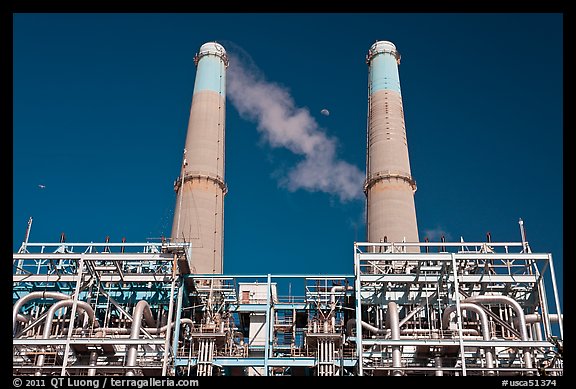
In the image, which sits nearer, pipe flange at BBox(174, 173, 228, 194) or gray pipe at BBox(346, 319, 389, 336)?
gray pipe at BBox(346, 319, 389, 336)

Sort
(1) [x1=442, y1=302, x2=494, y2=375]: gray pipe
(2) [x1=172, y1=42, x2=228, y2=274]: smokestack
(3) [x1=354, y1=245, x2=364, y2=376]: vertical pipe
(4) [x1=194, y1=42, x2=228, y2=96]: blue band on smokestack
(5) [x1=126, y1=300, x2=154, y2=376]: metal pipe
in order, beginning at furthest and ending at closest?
(4) [x1=194, y1=42, x2=228, y2=96]: blue band on smokestack, (2) [x1=172, y1=42, x2=228, y2=274]: smokestack, (5) [x1=126, y1=300, x2=154, y2=376]: metal pipe, (1) [x1=442, y1=302, x2=494, y2=375]: gray pipe, (3) [x1=354, y1=245, x2=364, y2=376]: vertical pipe

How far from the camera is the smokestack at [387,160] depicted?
59.1 m

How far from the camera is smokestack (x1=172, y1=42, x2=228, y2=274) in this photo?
59.7 metres

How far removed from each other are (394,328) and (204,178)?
27.8m

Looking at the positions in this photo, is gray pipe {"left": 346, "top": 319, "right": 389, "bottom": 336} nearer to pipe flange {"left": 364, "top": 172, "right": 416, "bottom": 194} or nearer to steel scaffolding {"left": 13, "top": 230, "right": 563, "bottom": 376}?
steel scaffolding {"left": 13, "top": 230, "right": 563, "bottom": 376}

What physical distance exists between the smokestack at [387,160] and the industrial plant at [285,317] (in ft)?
16.2

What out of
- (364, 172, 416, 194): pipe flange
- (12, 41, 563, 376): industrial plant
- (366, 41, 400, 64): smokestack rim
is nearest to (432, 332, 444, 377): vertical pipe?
(12, 41, 563, 376): industrial plant

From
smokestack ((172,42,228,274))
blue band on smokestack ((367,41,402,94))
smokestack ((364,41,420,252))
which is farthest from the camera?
blue band on smokestack ((367,41,402,94))

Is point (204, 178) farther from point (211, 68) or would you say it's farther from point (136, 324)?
point (136, 324)

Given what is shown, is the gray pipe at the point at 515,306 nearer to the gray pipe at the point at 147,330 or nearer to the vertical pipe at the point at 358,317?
the vertical pipe at the point at 358,317

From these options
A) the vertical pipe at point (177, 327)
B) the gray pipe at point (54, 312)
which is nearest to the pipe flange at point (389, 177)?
the vertical pipe at point (177, 327)

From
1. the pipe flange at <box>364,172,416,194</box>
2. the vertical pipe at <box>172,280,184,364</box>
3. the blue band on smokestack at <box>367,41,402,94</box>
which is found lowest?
the vertical pipe at <box>172,280,184,364</box>
